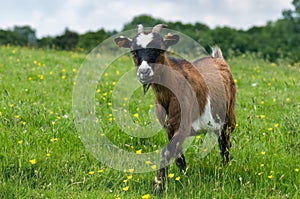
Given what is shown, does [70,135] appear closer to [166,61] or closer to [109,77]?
[166,61]

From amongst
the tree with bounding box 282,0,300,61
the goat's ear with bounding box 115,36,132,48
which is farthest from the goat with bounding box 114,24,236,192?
the tree with bounding box 282,0,300,61

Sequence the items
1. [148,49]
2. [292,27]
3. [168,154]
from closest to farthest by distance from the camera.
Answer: [148,49] < [168,154] < [292,27]

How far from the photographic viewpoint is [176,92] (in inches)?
198

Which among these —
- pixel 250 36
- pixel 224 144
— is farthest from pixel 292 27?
pixel 224 144

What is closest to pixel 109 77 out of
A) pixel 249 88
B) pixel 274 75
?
pixel 249 88

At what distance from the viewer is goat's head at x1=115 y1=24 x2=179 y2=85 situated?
464 cm

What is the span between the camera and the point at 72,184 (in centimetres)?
459

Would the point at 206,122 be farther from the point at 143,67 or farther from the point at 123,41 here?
the point at 123,41

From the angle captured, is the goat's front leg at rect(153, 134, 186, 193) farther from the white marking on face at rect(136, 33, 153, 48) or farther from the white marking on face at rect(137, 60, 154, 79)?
the white marking on face at rect(136, 33, 153, 48)

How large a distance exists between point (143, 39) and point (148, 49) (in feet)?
0.47

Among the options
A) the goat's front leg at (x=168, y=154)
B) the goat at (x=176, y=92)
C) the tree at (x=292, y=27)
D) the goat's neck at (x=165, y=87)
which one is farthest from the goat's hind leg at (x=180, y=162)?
the tree at (x=292, y=27)

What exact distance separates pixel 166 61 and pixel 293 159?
72.4 inches

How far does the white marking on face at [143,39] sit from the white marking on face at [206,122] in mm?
1072

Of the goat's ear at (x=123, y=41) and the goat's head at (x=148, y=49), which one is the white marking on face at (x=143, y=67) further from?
the goat's ear at (x=123, y=41)
